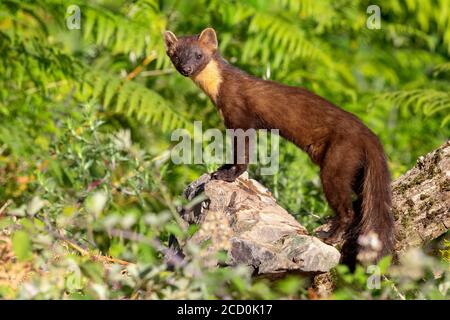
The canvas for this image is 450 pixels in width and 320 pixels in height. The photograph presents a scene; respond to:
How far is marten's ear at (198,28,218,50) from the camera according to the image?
707 centimetres

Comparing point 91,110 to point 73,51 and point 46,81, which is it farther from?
point 73,51

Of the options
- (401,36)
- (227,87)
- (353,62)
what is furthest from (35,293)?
(401,36)

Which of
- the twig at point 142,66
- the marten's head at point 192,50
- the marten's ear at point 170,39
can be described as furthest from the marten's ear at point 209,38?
the twig at point 142,66

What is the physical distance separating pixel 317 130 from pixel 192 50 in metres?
1.38

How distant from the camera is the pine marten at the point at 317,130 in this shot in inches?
Result: 219

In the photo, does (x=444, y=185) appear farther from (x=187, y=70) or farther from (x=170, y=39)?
(x=170, y=39)

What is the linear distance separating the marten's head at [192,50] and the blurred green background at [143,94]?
83cm

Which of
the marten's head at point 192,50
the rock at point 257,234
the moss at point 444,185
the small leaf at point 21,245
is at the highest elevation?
the marten's head at point 192,50

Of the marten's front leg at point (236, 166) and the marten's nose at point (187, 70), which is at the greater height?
the marten's nose at point (187, 70)

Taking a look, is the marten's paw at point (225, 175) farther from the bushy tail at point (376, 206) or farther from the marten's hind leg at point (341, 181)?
the bushy tail at point (376, 206)

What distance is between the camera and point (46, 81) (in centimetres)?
780
